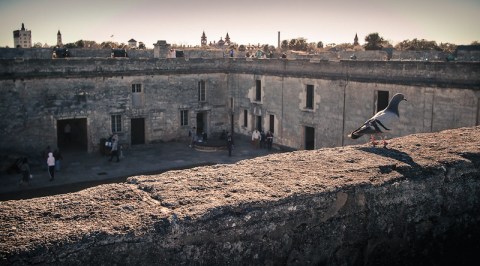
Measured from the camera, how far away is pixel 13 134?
71.6ft

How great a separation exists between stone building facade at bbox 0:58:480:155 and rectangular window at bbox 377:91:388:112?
96mm

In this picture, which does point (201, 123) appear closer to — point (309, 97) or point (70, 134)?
point (70, 134)

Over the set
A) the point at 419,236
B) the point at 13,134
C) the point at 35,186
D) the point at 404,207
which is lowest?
the point at 35,186

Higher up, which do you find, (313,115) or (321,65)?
(321,65)

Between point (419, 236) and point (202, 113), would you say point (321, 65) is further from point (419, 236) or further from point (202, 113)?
point (419, 236)

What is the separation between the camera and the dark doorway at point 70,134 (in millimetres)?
25266

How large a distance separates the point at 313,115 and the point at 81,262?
20270 mm

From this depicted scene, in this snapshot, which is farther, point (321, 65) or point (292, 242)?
point (321, 65)

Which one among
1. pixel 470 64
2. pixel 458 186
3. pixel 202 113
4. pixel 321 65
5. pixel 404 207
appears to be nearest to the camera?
pixel 404 207


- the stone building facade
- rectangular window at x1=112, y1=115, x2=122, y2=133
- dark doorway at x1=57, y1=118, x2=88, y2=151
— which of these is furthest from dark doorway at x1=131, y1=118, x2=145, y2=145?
dark doorway at x1=57, y1=118, x2=88, y2=151

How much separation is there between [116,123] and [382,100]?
13814 mm

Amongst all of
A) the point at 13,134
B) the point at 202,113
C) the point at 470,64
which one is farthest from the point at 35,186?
the point at 470,64

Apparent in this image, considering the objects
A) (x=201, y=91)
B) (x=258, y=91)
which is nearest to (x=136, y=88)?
(x=201, y=91)

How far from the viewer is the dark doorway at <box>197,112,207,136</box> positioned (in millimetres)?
28219
